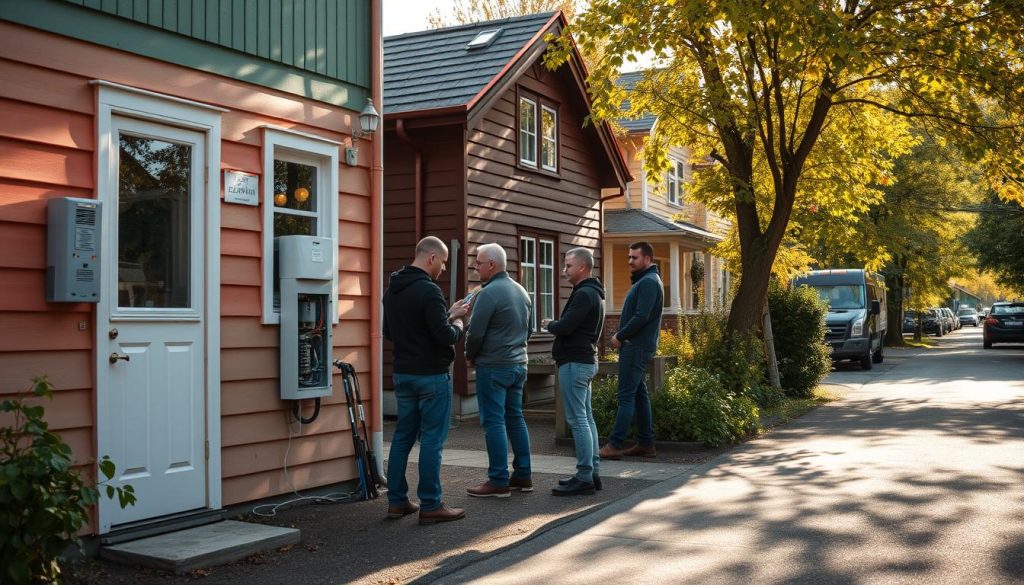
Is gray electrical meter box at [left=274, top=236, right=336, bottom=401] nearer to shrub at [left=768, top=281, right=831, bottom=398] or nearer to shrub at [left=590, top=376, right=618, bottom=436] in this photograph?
shrub at [left=590, top=376, right=618, bottom=436]

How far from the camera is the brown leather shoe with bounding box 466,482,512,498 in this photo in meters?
8.09

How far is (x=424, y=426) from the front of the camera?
725 cm

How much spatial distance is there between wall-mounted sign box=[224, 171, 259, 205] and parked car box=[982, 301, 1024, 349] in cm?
3366

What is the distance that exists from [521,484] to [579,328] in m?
1.39

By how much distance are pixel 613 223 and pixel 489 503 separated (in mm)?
19348

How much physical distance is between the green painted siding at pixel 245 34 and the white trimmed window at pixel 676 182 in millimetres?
22576

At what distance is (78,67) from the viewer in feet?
20.6

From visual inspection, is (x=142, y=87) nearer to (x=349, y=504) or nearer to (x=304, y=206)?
(x=304, y=206)

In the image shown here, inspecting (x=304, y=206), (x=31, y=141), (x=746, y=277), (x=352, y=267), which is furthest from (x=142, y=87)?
(x=746, y=277)

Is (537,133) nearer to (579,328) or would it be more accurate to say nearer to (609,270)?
(609,270)

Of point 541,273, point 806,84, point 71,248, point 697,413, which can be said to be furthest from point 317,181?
Answer: point 806,84

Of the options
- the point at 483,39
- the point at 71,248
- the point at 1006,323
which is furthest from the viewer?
the point at 1006,323

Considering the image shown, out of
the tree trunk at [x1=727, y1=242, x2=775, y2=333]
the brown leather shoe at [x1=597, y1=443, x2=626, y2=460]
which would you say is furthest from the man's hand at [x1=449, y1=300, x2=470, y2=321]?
the tree trunk at [x1=727, y1=242, x2=775, y2=333]

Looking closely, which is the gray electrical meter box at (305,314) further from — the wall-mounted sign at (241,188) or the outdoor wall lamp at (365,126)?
the outdoor wall lamp at (365,126)
